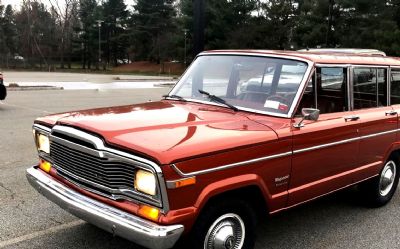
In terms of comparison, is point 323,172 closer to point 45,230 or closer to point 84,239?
point 84,239

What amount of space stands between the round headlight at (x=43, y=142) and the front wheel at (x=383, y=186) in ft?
11.7

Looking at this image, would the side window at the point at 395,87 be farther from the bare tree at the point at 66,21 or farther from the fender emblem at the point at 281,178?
the bare tree at the point at 66,21

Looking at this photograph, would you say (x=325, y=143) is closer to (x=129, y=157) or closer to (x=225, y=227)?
(x=225, y=227)

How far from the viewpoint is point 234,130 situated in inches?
145

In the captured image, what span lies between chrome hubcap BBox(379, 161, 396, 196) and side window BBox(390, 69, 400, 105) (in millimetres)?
770

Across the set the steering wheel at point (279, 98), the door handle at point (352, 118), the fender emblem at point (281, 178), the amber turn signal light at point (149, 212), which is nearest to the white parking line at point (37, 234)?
the amber turn signal light at point (149, 212)

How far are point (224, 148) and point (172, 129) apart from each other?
0.46m

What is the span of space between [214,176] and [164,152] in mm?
466

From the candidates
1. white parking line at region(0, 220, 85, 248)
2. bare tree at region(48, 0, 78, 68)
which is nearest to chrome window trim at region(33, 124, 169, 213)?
white parking line at region(0, 220, 85, 248)

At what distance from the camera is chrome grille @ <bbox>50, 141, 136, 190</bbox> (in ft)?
10.7

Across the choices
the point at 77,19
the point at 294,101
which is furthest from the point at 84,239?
the point at 77,19

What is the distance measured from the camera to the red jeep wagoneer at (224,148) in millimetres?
3172

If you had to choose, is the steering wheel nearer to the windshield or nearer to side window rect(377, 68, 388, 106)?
the windshield

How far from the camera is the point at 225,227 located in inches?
141
